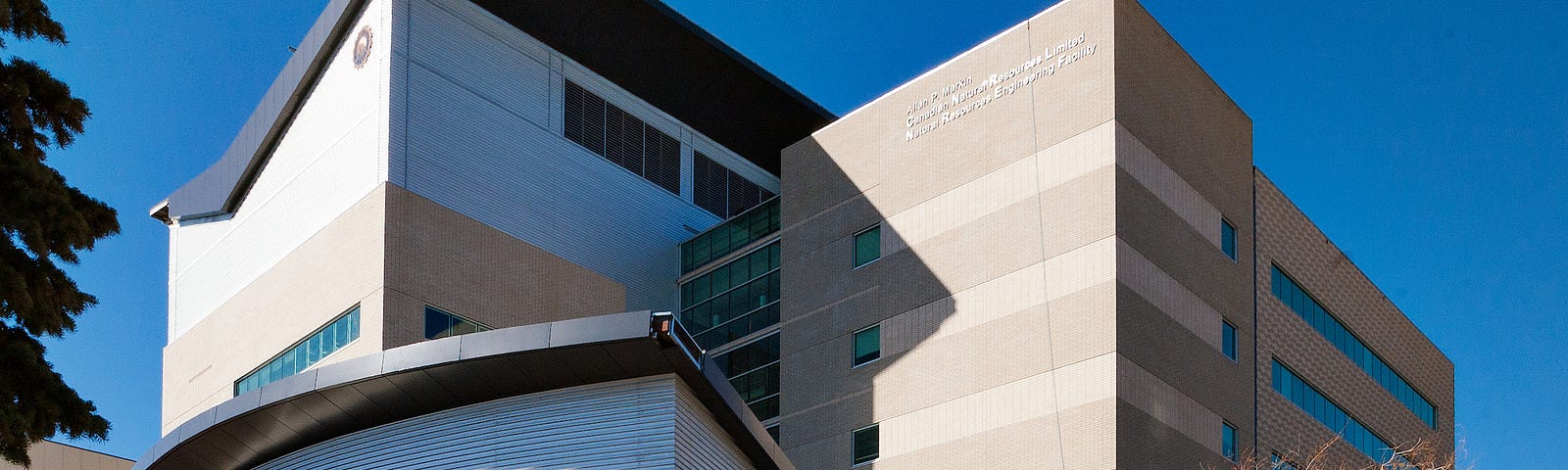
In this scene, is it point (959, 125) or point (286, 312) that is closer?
point (959, 125)

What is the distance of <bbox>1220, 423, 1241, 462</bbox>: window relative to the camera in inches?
1775

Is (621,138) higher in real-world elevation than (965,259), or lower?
higher

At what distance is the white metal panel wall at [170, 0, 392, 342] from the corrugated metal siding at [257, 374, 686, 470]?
25337 millimetres

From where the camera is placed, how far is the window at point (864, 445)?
4588 cm

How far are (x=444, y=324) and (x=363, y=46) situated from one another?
1027cm

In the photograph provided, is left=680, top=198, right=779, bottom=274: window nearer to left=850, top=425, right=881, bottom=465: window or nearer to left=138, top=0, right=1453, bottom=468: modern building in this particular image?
left=138, top=0, right=1453, bottom=468: modern building

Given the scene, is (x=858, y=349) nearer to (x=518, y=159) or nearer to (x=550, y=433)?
(x=518, y=159)

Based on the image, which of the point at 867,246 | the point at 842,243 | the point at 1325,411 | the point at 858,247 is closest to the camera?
the point at 867,246

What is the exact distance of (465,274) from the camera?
1905 inches

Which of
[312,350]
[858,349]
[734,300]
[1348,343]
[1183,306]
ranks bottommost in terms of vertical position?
[312,350]

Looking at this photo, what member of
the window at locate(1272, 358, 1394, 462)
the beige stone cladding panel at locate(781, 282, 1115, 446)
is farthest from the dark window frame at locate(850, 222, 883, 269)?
the window at locate(1272, 358, 1394, 462)

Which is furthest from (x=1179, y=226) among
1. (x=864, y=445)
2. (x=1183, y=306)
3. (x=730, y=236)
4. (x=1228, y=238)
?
(x=730, y=236)

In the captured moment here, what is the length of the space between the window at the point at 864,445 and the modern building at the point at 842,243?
11 centimetres

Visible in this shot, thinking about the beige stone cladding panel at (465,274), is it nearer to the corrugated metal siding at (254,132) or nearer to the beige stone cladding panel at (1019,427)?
the corrugated metal siding at (254,132)
